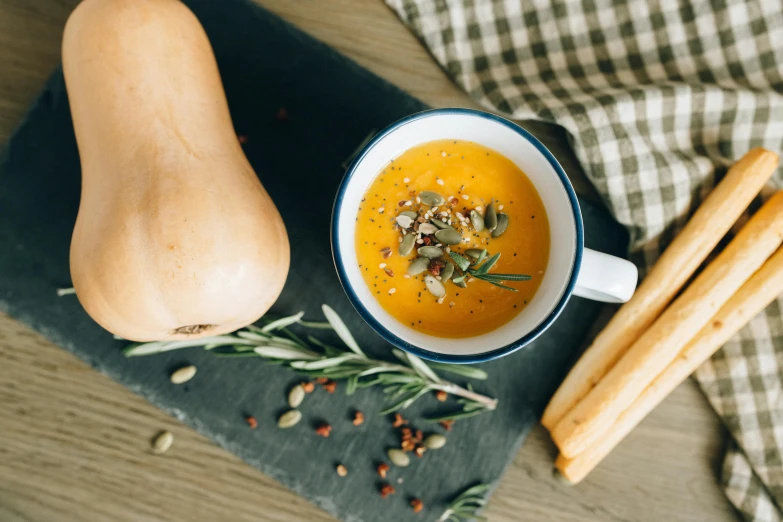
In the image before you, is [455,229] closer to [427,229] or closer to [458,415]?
[427,229]

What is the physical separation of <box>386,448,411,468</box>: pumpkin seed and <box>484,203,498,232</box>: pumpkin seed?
1.28ft

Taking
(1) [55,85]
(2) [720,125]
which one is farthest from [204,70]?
(2) [720,125]

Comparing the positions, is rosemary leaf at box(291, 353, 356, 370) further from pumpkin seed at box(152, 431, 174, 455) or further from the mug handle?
the mug handle

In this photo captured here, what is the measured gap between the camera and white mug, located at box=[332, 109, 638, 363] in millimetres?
816

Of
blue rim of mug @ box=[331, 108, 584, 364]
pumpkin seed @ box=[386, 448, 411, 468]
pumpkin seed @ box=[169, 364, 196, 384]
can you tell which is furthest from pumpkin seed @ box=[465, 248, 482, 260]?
pumpkin seed @ box=[169, 364, 196, 384]

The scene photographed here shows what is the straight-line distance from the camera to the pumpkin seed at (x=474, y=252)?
872 millimetres

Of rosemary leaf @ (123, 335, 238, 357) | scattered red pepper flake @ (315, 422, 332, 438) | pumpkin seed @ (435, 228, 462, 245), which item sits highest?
pumpkin seed @ (435, 228, 462, 245)

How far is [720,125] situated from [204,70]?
79 centimetres

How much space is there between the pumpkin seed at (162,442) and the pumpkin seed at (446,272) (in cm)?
51

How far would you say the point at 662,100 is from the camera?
98 cm

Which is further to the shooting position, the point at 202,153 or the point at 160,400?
the point at 160,400

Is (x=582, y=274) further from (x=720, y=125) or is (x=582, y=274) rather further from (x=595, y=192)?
(x=720, y=125)

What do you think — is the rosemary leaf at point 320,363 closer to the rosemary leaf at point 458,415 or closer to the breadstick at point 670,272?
the rosemary leaf at point 458,415

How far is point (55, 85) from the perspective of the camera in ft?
3.33
